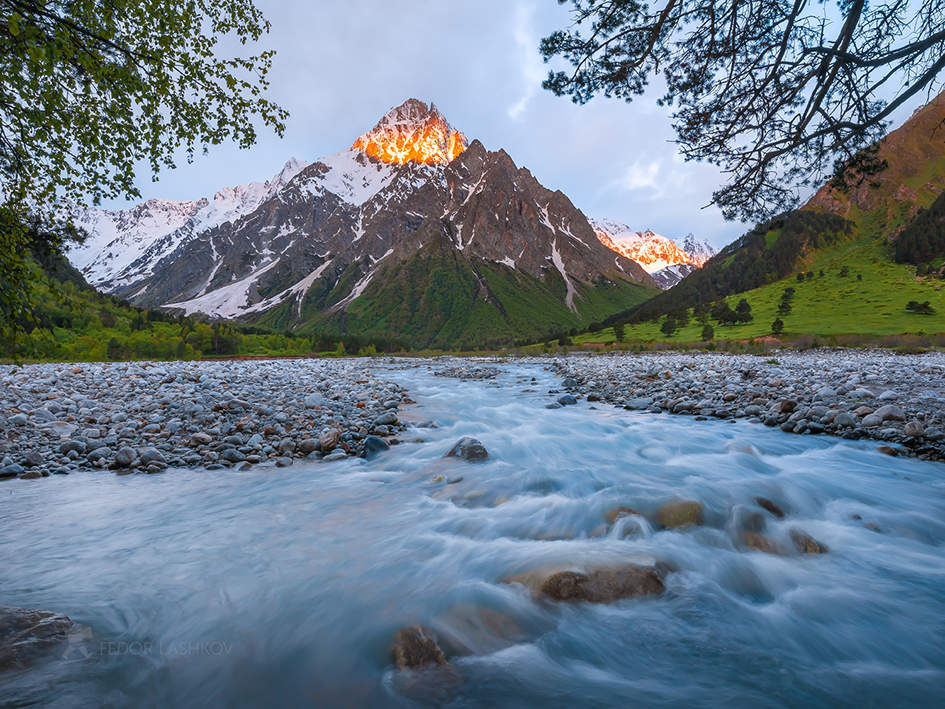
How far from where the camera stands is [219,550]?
4.25m

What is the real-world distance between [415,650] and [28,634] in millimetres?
2504

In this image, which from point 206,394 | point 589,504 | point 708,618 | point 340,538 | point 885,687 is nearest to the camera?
point 885,687

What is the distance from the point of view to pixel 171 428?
319 inches

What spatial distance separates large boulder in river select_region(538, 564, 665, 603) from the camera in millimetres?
3330

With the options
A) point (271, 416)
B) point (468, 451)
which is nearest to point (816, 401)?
point (468, 451)

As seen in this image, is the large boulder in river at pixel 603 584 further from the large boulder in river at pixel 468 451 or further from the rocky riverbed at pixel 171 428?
the rocky riverbed at pixel 171 428

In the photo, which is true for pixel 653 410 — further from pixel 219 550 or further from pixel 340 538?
pixel 219 550

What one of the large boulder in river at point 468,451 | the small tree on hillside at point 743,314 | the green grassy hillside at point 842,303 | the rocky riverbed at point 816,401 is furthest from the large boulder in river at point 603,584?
the small tree on hillside at point 743,314

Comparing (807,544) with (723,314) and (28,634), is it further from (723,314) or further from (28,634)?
(723,314)

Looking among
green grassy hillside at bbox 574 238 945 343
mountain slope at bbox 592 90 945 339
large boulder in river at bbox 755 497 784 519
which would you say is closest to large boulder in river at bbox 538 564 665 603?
large boulder in river at bbox 755 497 784 519

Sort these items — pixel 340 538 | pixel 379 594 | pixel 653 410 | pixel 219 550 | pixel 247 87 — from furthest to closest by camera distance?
pixel 653 410 < pixel 247 87 < pixel 340 538 < pixel 219 550 < pixel 379 594

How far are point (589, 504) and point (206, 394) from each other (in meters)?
10.4

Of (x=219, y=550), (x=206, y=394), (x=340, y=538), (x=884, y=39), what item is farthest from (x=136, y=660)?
(x=884, y=39)

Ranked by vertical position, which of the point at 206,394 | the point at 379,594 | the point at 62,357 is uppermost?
the point at 62,357
